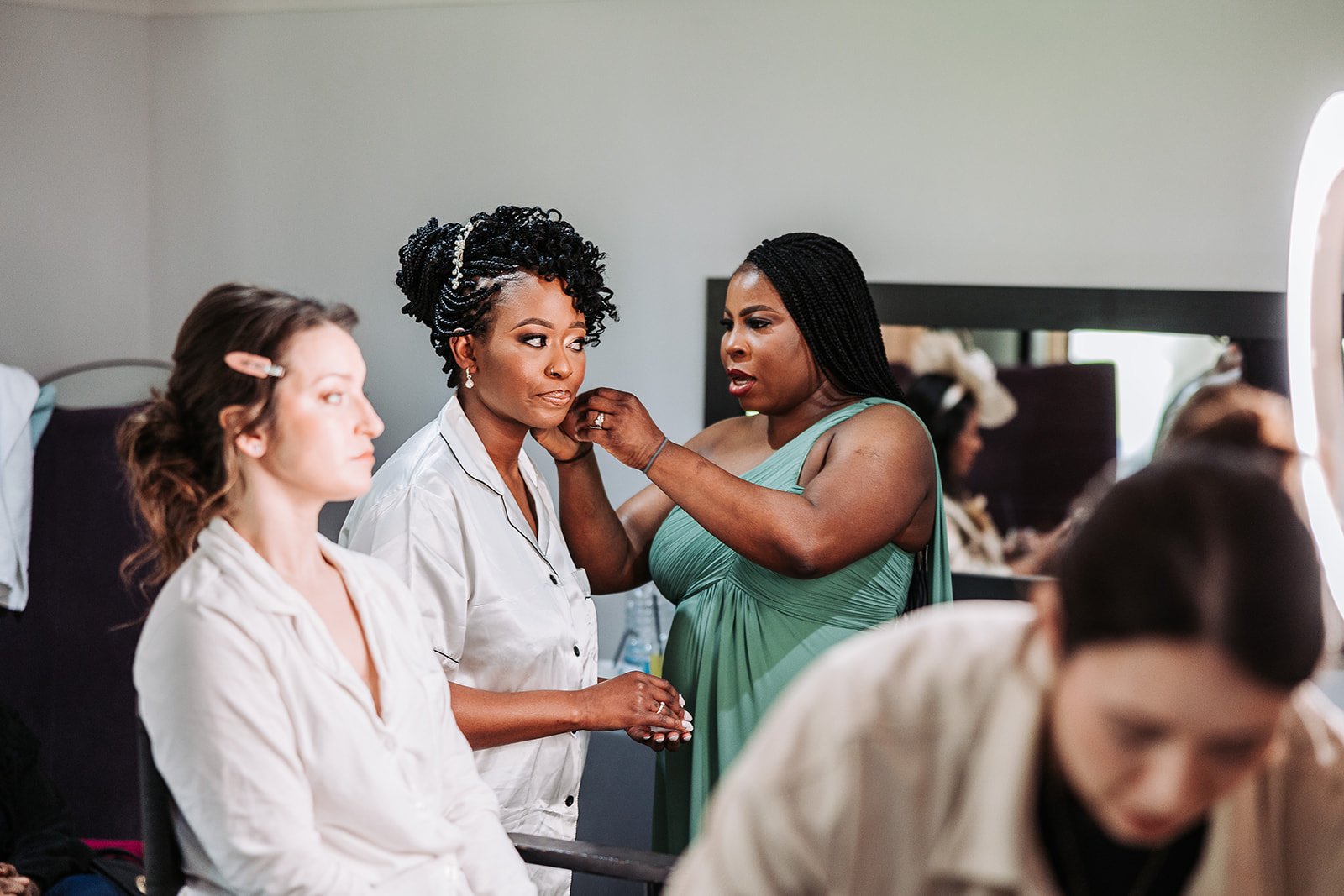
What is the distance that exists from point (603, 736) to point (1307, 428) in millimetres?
1804

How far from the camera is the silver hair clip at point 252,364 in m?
1.28

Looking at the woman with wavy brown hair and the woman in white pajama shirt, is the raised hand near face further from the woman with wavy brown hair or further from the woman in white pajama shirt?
the woman with wavy brown hair

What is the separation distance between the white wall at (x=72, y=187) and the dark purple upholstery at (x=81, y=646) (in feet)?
2.08

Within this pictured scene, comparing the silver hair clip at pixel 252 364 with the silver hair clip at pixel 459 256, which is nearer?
the silver hair clip at pixel 252 364

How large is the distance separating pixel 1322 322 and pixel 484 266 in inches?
60.7

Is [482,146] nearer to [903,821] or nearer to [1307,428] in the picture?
[1307,428]

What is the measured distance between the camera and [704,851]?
2.66 feet

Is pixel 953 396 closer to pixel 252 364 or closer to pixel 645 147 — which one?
pixel 645 147

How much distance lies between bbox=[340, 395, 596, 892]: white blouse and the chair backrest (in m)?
0.45

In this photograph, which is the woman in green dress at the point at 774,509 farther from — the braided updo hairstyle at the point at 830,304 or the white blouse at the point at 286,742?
the white blouse at the point at 286,742

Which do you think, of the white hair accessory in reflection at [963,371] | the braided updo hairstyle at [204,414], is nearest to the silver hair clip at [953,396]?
the white hair accessory in reflection at [963,371]

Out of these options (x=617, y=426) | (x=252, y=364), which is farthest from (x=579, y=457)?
(x=252, y=364)

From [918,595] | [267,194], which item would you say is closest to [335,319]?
[918,595]

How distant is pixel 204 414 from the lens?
130 cm
